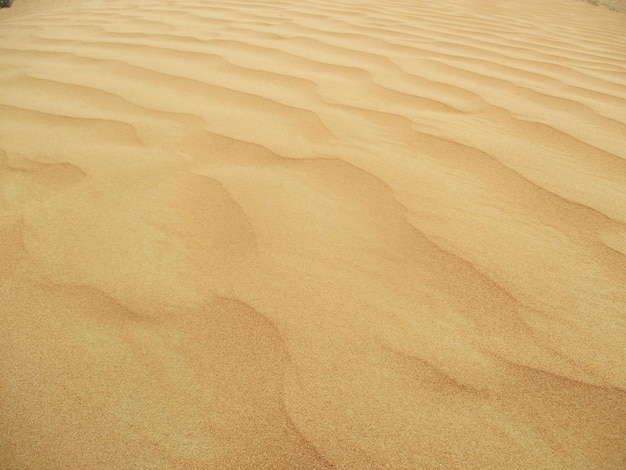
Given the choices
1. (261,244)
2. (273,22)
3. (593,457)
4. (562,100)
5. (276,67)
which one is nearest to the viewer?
(593,457)

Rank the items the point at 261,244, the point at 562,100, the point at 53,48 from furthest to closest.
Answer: the point at 53,48 → the point at 562,100 → the point at 261,244

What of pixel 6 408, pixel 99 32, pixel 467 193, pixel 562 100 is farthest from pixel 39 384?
pixel 99 32

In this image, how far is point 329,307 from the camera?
67 cm

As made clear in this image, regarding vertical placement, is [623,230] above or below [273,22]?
below

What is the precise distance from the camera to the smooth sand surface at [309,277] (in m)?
0.52

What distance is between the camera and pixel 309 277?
0.73 meters

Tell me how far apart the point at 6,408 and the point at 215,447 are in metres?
0.31

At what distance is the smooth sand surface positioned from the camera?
0.52 m

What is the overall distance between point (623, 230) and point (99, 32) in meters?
2.95

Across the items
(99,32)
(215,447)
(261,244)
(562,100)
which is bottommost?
(215,447)

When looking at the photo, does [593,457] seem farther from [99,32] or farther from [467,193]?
[99,32]

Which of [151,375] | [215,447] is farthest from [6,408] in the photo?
[215,447]

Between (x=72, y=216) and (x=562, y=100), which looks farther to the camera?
(x=562, y=100)

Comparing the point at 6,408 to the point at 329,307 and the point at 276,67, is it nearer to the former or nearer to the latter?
the point at 329,307
